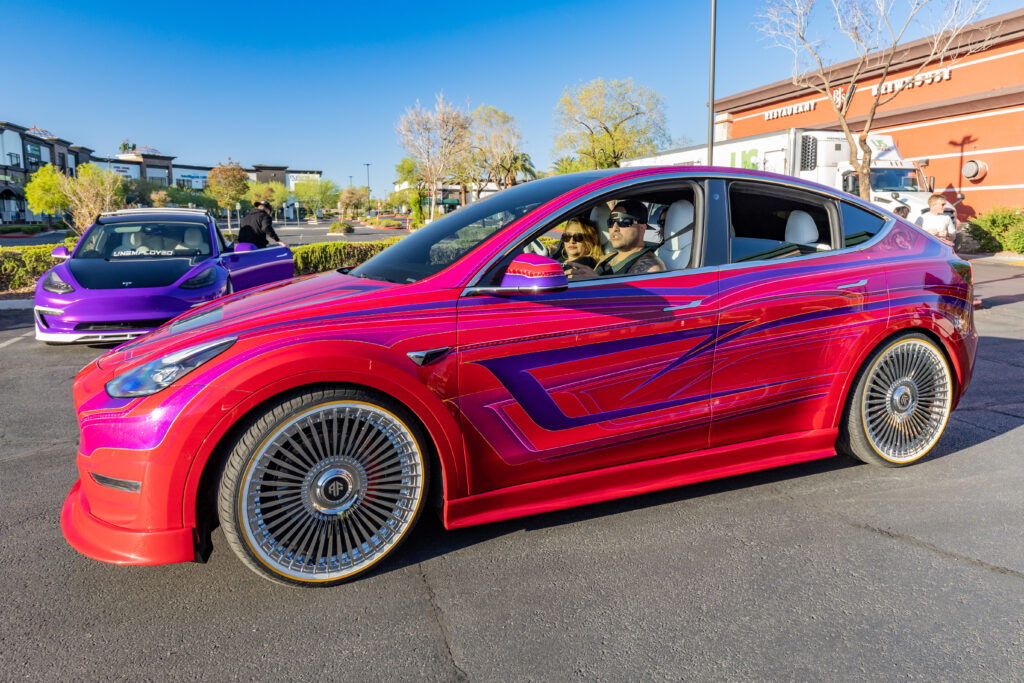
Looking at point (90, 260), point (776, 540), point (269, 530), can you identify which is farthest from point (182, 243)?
point (776, 540)

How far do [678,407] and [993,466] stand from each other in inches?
89.1

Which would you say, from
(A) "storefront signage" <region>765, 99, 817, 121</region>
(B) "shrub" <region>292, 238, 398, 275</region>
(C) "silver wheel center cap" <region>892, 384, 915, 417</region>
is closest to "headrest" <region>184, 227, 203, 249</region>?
(B) "shrub" <region>292, 238, 398, 275</region>

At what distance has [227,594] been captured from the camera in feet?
8.84

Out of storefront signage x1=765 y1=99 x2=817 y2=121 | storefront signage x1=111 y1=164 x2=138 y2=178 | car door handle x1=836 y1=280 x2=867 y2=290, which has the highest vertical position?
storefront signage x1=111 y1=164 x2=138 y2=178

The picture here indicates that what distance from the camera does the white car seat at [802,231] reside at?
368 cm

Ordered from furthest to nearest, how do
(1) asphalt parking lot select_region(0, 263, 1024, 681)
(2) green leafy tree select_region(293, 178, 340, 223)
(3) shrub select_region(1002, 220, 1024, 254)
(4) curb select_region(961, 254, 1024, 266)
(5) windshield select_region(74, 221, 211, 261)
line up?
(2) green leafy tree select_region(293, 178, 340, 223) < (3) shrub select_region(1002, 220, 1024, 254) < (4) curb select_region(961, 254, 1024, 266) < (5) windshield select_region(74, 221, 211, 261) < (1) asphalt parking lot select_region(0, 263, 1024, 681)

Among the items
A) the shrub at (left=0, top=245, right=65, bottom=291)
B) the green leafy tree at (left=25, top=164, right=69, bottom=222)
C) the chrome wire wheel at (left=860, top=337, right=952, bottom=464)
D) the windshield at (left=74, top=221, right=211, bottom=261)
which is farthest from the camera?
the green leafy tree at (left=25, top=164, right=69, bottom=222)

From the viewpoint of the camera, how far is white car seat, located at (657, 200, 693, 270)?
337 cm

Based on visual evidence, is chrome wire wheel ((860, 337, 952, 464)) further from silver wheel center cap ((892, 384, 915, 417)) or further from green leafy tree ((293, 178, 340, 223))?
green leafy tree ((293, 178, 340, 223))

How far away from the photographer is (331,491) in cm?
267

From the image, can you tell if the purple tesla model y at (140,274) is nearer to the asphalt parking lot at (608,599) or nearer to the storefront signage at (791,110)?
the asphalt parking lot at (608,599)

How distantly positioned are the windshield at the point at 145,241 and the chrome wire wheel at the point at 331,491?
20.7 ft

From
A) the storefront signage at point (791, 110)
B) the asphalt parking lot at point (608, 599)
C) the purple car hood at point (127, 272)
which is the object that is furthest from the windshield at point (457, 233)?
the storefront signage at point (791, 110)

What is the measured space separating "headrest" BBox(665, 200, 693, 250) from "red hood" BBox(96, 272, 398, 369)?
4.79ft
